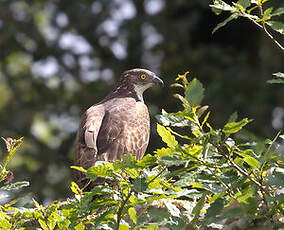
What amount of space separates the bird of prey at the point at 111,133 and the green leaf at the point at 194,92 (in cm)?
238

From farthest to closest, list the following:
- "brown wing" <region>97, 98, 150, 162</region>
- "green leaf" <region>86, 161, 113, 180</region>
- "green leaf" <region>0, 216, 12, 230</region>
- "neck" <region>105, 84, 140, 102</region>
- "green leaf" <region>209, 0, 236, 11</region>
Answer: "neck" <region>105, 84, 140, 102</region>, "brown wing" <region>97, 98, 150, 162</region>, "green leaf" <region>0, 216, 12, 230</region>, "green leaf" <region>209, 0, 236, 11</region>, "green leaf" <region>86, 161, 113, 180</region>

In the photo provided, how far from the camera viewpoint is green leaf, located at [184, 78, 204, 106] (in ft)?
8.44

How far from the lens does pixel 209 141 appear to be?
8.23 ft

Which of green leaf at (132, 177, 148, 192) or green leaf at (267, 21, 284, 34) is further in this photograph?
green leaf at (267, 21, 284, 34)

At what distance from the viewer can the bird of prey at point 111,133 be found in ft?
17.1

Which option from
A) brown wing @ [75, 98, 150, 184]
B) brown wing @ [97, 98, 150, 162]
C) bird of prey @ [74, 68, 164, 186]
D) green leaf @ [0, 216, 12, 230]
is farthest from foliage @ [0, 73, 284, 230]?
brown wing @ [97, 98, 150, 162]

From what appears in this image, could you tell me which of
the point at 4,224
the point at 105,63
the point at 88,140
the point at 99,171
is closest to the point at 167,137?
the point at 99,171

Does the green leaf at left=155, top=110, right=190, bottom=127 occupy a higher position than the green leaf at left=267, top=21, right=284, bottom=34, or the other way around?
the green leaf at left=267, top=21, right=284, bottom=34

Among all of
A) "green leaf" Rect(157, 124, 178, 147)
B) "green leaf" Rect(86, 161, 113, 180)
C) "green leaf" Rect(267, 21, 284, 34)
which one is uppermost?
"green leaf" Rect(267, 21, 284, 34)

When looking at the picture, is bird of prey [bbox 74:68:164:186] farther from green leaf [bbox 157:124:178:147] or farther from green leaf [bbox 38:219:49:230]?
green leaf [bbox 157:124:178:147]

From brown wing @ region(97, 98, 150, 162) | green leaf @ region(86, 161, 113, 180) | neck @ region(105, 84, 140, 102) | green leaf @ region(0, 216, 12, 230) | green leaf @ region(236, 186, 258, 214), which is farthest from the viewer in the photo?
neck @ region(105, 84, 140, 102)

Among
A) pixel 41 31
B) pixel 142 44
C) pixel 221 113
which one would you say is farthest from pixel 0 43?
pixel 221 113

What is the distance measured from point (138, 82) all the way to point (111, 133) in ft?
5.43

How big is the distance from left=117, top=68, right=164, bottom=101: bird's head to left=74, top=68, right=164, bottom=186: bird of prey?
0.44 metres
